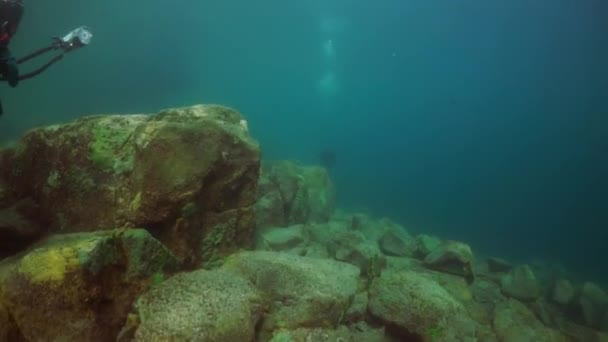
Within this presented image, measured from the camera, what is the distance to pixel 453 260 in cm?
762

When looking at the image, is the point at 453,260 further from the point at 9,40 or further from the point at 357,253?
the point at 9,40

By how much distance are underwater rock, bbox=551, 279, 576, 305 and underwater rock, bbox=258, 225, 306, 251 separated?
7338mm

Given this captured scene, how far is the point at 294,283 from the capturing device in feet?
14.7

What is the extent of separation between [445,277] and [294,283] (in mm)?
3869

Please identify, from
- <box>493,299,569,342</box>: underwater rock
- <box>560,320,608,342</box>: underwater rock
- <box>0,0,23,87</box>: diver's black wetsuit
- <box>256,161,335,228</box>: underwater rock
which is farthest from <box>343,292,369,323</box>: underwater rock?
<box>560,320,608,342</box>: underwater rock

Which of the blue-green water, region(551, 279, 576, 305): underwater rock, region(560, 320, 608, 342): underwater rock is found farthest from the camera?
the blue-green water

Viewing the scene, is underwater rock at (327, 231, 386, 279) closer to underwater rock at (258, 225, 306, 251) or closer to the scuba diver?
underwater rock at (258, 225, 306, 251)

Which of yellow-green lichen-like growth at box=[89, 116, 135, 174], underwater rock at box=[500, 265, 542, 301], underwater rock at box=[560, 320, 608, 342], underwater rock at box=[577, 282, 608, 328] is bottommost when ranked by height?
underwater rock at box=[577, 282, 608, 328]

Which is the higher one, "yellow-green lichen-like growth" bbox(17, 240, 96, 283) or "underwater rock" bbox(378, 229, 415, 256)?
"yellow-green lichen-like growth" bbox(17, 240, 96, 283)

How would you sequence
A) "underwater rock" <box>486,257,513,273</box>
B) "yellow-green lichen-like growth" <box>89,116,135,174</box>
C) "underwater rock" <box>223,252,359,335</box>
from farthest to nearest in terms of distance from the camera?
"underwater rock" <box>486,257,513,273</box> < "yellow-green lichen-like growth" <box>89,116,135,174</box> < "underwater rock" <box>223,252,359,335</box>

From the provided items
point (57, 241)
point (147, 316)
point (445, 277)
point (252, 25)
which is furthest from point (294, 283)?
point (252, 25)

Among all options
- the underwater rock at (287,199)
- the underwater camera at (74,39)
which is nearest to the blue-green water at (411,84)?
the underwater rock at (287,199)

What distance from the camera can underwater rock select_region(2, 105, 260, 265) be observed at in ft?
13.5

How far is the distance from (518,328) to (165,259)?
5.57 metres
